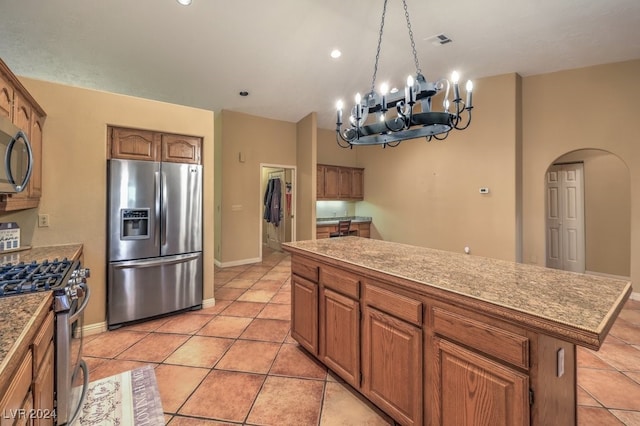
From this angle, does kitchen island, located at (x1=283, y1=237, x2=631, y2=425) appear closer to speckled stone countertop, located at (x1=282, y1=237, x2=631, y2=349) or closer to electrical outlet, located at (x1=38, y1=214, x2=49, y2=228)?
speckled stone countertop, located at (x1=282, y1=237, x2=631, y2=349)

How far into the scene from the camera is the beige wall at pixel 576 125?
3893mm

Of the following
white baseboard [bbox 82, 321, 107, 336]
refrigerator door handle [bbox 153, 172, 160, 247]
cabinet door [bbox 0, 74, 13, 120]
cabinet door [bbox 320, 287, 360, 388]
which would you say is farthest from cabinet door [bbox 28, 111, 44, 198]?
cabinet door [bbox 320, 287, 360, 388]

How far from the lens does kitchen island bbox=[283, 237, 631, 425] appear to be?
1065mm

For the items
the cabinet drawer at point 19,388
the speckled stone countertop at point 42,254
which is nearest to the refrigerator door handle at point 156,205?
the speckled stone countertop at point 42,254

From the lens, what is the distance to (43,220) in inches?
102

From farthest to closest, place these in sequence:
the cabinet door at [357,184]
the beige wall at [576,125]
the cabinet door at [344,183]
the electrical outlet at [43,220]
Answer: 1. the cabinet door at [357,184]
2. the cabinet door at [344,183]
3. the beige wall at [576,125]
4. the electrical outlet at [43,220]

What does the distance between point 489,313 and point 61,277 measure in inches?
85.8

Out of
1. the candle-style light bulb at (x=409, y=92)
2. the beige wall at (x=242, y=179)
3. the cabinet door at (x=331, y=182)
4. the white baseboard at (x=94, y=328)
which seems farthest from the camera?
the cabinet door at (x=331, y=182)

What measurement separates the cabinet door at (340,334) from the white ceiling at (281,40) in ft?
10.6

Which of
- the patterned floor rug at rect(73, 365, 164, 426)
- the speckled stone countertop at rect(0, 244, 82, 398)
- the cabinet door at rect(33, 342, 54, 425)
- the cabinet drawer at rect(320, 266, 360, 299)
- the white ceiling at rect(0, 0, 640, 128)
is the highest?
the white ceiling at rect(0, 0, 640, 128)

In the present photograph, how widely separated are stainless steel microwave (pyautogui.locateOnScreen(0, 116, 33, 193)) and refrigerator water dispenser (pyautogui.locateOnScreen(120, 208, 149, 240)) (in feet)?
3.34

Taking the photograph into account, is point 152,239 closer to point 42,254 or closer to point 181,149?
point 42,254

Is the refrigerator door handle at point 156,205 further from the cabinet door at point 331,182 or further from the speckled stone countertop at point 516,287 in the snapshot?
the cabinet door at point 331,182

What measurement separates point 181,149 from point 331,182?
13.5ft
